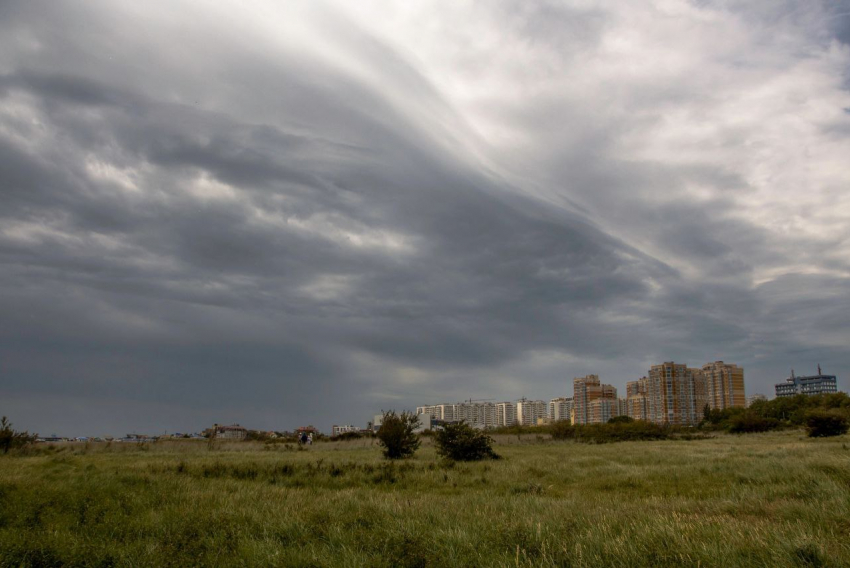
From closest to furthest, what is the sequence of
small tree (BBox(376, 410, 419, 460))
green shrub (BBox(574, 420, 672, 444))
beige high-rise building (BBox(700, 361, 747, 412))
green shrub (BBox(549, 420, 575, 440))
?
small tree (BBox(376, 410, 419, 460)) < green shrub (BBox(574, 420, 672, 444)) < green shrub (BBox(549, 420, 575, 440)) < beige high-rise building (BBox(700, 361, 747, 412))

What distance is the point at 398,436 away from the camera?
2933 centimetres

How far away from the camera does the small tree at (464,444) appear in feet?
87.1

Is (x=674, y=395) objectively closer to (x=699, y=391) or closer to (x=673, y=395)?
(x=673, y=395)

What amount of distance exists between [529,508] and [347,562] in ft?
14.9

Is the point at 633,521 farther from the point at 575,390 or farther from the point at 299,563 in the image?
the point at 575,390

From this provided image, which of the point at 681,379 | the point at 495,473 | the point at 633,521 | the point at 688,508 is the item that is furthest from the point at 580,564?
the point at 681,379

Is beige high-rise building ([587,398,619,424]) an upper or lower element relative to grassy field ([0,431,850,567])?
lower

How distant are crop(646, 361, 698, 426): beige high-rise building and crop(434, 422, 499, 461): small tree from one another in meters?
127

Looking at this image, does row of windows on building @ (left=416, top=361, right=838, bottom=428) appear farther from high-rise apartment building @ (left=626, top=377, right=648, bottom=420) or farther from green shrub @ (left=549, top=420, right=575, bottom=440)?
green shrub @ (left=549, top=420, right=575, bottom=440)

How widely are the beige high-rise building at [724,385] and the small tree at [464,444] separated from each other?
460ft

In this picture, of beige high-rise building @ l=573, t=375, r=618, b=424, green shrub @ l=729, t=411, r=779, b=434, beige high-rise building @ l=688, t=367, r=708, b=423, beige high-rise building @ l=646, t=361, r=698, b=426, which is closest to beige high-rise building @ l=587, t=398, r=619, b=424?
beige high-rise building @ l=573, t=375, r=618, b=424

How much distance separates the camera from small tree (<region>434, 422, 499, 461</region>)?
2655cm

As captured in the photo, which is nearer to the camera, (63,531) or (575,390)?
(63,531)

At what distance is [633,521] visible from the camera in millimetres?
7285
